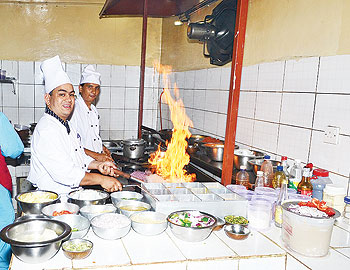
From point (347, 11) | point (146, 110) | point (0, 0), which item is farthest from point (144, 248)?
point (0, 0)

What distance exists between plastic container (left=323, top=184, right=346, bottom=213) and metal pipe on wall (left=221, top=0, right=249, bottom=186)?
701 millimetres

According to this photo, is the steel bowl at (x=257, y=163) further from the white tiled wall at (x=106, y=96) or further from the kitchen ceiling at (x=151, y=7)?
the white tiled wall at (x=106, y=96)

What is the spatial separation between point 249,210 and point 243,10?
4.61ft

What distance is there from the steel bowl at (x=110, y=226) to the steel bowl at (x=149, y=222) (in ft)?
0.16

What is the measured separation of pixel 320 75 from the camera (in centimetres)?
252

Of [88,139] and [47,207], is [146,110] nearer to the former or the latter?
[88,139]

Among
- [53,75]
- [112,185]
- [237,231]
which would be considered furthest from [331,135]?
[53,75]

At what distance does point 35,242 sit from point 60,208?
51 cm

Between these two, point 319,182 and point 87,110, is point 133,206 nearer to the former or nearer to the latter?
point 319,182

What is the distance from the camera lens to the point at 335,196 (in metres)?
2.13

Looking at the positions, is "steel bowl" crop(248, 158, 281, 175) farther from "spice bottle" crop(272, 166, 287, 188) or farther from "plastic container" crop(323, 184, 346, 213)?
"plastic container" crop(323, 184, 346, 213)

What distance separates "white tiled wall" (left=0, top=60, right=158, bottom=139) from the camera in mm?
5379

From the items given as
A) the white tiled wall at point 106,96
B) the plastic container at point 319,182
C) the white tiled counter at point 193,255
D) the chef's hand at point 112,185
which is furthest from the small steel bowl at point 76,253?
the white tiled wall at point 106,96

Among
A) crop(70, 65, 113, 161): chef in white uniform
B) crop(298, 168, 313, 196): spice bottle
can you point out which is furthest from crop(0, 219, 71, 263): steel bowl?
crop(70, 65, 113, 161): chef in white uniform
